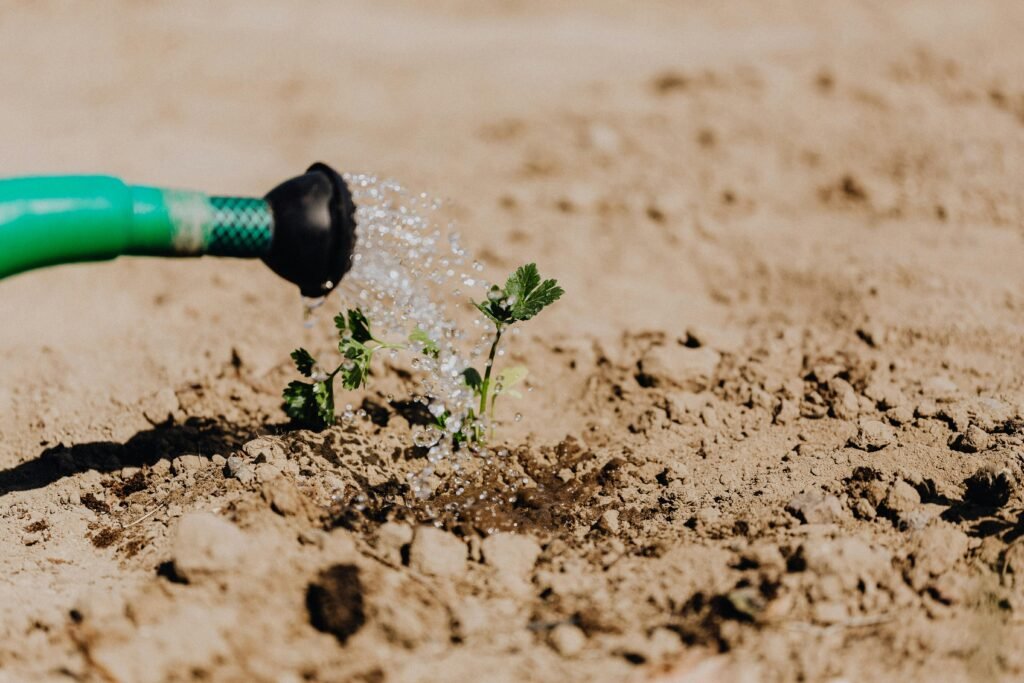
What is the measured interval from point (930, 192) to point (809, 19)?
82.1 inches

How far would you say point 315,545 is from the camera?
2291 mm

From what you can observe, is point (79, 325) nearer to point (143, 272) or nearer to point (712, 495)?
point (143, 272)

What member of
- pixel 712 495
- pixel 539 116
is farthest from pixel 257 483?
pixel 539 116

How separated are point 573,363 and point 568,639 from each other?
139 centimetres

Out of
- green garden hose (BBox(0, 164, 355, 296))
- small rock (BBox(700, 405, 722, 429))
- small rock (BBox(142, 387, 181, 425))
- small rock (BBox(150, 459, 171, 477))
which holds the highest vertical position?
green garden hose (BBox(0, 164, 355, 296))

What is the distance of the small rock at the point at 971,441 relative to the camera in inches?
105

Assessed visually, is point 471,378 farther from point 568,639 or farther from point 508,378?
point 568,639

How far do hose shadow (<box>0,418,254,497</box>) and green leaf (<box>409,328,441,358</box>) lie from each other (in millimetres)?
598

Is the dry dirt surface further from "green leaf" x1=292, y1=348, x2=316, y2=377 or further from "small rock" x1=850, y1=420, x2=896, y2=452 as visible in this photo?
"green leaf" x1=292, y1=348, x2=316, y2=377

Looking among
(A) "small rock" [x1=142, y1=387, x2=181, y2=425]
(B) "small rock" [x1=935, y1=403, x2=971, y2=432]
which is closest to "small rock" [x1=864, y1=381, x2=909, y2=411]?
(B) "small rock" [x1=935, y1=403, x2=971, y2=432]

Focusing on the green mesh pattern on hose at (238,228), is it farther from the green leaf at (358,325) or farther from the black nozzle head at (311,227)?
the green leaf at (358,325)

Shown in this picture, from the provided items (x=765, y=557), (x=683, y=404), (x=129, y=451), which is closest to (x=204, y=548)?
(x=129, y=451)

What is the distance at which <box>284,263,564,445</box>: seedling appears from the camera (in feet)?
8.84

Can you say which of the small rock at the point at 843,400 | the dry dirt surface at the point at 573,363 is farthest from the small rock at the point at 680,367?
the small rock at the point at 843,400
